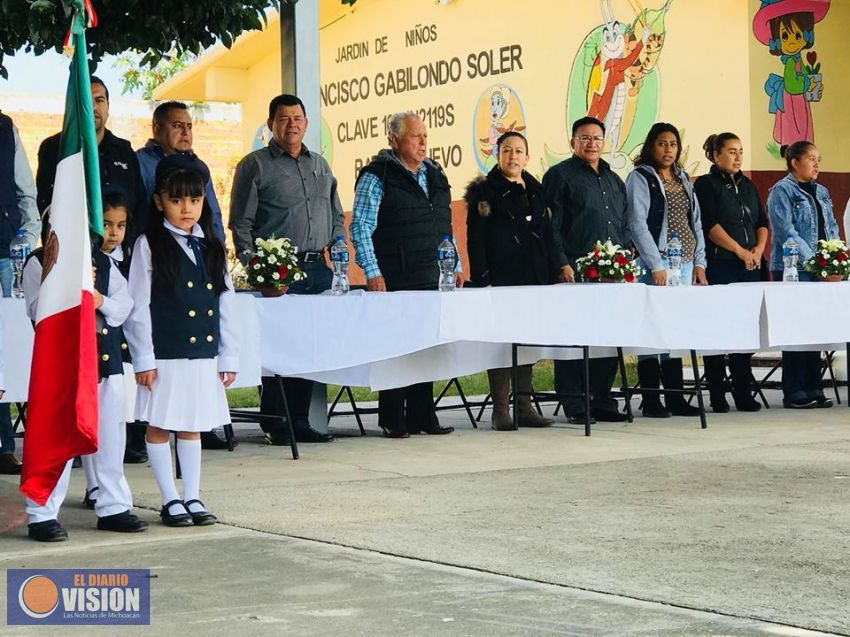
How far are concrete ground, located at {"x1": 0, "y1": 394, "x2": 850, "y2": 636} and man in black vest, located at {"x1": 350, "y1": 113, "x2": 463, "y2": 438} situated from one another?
112 centimetres

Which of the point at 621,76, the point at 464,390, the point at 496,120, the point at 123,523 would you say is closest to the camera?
the point at 123,523

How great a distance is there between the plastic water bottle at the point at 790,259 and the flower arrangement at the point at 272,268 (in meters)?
4.06

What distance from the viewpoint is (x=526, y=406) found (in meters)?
10.9

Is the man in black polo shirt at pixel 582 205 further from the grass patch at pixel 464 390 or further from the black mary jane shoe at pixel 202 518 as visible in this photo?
the black mary jane shoe at pixel 202 518

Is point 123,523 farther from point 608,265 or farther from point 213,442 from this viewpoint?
point 608,265

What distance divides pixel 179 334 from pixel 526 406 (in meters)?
4.42

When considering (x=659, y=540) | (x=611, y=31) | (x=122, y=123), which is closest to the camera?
(x=659, y=540)

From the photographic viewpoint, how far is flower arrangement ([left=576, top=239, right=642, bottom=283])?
10.2 meters

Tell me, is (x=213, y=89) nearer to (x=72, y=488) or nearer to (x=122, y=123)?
(x=122, y=123)

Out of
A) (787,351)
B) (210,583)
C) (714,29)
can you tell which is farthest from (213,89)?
(210,583)

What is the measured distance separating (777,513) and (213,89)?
68.7ft

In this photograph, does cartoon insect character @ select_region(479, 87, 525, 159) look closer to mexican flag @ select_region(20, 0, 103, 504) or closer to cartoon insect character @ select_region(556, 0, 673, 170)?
→ cartoon insect character @ select_region(556, 0, 673, 170)

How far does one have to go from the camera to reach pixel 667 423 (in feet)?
36.1

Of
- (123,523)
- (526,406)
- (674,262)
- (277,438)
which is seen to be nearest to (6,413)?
(277,438)
